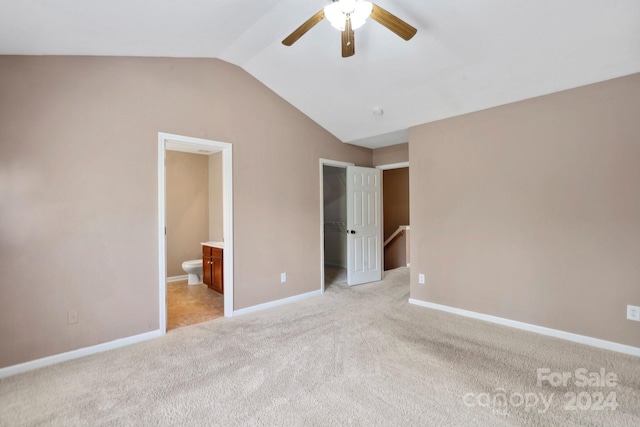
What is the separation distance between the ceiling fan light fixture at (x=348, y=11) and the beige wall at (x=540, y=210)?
219 cm

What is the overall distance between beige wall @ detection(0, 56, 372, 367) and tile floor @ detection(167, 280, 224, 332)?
386 mm

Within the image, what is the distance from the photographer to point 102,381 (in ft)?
7.28

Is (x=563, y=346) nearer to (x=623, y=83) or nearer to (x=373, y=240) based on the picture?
(x=623, y=83)

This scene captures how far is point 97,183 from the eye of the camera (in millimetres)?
2676

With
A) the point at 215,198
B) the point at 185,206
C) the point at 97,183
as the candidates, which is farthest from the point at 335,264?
the point at 97,183

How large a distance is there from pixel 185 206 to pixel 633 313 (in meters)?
5.99

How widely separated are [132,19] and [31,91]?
40.1 inches

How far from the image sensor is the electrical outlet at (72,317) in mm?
2551

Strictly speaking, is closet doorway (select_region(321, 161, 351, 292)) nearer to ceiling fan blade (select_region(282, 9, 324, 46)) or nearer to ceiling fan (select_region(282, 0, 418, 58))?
ceiling fan blade (select_region(282, 9, 324, 46))

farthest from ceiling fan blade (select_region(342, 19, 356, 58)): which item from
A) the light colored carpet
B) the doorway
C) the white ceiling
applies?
the doorway

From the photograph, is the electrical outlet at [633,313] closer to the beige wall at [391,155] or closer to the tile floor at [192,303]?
the beige wall at [391,155]

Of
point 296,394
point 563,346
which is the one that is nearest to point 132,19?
point 296,394

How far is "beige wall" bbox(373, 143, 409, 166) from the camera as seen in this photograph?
497 centimetres

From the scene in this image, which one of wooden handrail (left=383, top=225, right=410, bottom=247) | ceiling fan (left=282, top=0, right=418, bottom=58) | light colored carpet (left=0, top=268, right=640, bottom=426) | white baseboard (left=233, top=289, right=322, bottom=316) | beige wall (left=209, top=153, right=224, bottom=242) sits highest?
ceiling fan (left=282, top=0, right=418, bottom=58)
